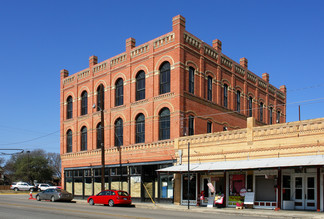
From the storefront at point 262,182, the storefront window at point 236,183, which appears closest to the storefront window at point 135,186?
the storefront at point 262,182

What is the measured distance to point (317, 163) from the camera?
63.4ft

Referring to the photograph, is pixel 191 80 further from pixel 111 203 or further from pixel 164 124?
pixel 111 203

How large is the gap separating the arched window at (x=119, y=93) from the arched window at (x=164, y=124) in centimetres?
590

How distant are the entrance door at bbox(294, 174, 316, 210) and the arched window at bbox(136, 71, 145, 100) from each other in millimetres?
15979

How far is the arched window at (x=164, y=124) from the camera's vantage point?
3097 centimetres

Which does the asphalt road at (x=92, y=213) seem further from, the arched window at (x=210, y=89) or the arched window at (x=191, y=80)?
the arched window at (x=210, y=89)

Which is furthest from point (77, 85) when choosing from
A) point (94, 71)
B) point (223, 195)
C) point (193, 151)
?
point (223, 195)

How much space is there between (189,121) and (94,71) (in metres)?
13.5

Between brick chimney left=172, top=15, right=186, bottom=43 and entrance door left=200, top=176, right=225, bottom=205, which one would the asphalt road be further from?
brick chimney left=172, top=15, right=186, bottom=43

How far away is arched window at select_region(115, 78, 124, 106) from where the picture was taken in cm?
3600

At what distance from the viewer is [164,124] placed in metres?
31.2

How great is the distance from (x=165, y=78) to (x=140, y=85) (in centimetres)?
328

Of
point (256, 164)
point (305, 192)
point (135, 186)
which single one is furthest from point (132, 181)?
point (305, 192)

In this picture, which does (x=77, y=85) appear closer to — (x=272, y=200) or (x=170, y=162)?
(x=170, y=162)
